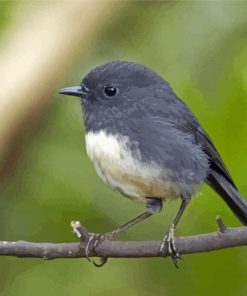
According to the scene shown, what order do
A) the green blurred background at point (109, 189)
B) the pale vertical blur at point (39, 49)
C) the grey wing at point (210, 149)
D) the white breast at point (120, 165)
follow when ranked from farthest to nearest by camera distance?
the pale vertical blur at point (39, 49), the green blurred background at point (109, 189), the grey wing at point (210, 149), the white breast at point (120, 165)

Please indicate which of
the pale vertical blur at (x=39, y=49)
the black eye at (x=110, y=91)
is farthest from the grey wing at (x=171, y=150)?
the pale vertical blur at (x=39, y=49)

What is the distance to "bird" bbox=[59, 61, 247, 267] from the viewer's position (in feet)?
10.2

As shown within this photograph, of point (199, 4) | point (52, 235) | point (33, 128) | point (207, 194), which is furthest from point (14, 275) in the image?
point (199, 4)

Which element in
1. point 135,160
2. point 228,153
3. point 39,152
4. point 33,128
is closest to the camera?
point 135,160

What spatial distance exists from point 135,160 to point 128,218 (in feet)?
3.57

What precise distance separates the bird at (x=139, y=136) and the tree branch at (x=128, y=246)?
81mm

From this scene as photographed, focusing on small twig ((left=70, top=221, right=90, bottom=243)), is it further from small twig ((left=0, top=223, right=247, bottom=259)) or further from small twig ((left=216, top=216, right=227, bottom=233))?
small twig ((left=216, top=216, right=227, bottom=233))

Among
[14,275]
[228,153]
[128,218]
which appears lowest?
[14,275]

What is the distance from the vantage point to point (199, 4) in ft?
14.6

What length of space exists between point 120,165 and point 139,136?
11cm

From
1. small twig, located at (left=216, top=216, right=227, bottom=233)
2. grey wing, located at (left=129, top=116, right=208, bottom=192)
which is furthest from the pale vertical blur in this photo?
small twig, located at (left=216, top=216, right=227, bottom=233)

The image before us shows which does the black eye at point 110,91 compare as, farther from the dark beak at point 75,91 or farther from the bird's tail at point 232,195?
the bird's tail at point 232,195

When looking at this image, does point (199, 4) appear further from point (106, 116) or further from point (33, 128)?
point (106, 116)

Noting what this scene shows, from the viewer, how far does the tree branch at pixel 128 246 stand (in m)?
2.82
